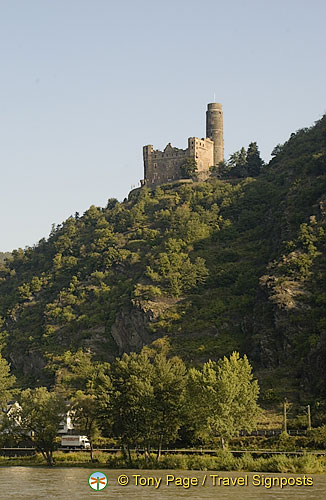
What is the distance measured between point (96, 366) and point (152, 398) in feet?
149

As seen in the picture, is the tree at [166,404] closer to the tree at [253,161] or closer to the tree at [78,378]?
the tree at [78,378]

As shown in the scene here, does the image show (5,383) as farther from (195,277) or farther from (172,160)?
(172,160)

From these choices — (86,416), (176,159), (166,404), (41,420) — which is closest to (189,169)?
(176,159)

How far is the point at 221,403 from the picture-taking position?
8050cm

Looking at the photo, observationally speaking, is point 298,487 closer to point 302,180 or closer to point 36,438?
point 36,438

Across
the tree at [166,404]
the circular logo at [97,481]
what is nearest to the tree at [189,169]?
the tree at [166,404]

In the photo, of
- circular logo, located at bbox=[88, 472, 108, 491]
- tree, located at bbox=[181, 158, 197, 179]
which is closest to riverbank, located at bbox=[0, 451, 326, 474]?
circular logo, located at bbox=[88, 472, 108, 491]

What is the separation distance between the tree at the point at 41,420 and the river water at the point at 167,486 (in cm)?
1133

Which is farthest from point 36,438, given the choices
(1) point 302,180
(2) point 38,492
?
(1) point 302,180

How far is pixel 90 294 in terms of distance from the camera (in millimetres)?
146500

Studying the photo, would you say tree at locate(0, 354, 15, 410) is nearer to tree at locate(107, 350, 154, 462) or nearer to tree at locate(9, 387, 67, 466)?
tree at locate(9, 387, 67, 466)

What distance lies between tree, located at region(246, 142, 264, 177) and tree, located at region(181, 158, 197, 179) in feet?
33.8

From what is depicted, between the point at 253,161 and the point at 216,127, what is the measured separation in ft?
41.0

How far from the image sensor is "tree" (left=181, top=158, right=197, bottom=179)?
6757 inches
